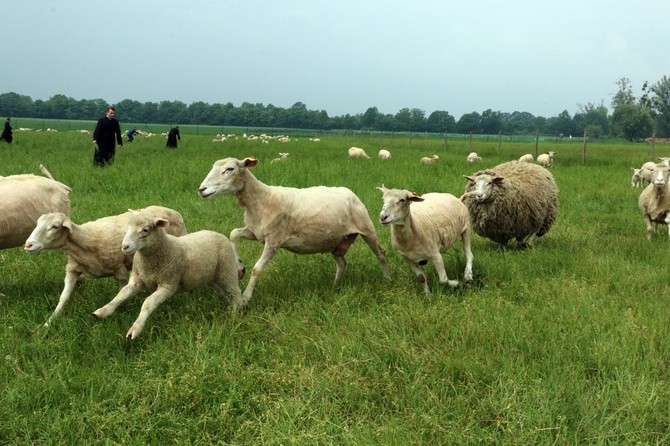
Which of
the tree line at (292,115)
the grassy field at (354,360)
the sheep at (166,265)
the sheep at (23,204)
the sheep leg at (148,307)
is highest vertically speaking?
the tree line at (292,115)

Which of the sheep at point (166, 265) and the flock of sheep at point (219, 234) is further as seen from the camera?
the flock of sheep at point (219, 234)

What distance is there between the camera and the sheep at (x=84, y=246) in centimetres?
436

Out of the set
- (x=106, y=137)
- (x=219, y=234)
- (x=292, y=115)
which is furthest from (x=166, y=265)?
(x=292, y=115)

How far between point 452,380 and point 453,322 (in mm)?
877

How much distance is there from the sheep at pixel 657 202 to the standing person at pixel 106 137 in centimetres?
1071

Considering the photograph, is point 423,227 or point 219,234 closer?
point 219,234

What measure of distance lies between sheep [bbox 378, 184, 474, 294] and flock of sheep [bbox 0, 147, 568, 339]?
10 millimetres

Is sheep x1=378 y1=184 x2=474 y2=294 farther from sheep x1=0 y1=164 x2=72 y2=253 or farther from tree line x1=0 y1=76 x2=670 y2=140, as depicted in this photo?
tree line x1=0 y1=76 x2=670 y2=140

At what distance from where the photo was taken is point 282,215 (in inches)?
203

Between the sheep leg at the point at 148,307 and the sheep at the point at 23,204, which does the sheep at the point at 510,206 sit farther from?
the sheep at the point at 23,204

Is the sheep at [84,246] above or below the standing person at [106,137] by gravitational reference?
below

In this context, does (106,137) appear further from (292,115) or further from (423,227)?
(292,115)

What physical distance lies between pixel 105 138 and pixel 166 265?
10285 mm

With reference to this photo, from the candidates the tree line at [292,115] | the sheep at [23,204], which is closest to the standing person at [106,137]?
the sheep at [23,204]
